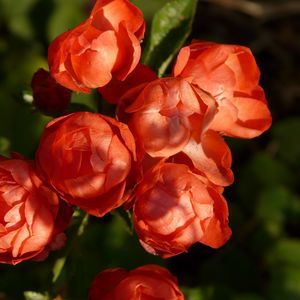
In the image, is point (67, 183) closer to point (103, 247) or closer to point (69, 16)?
point (103, 247)

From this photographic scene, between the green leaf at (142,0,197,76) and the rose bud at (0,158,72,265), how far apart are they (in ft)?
2.02

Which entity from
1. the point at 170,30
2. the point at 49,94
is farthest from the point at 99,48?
the point at 170,30

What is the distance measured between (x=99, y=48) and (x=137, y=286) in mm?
555

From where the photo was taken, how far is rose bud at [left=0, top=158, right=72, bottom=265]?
1.67 m

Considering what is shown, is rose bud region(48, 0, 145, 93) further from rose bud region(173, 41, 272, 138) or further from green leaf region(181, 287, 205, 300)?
green leaf region(181, 287, 205, 300)

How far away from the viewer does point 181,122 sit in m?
1.66

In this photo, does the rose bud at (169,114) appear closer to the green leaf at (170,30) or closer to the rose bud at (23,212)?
the rose bud at (23,212)

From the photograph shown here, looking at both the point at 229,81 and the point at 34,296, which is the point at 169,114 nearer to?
the point at 229,81

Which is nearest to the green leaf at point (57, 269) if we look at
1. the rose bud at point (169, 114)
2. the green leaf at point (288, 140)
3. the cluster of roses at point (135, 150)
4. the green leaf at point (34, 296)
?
the green leaf at point (34, 296)

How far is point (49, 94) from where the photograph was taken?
1.94 metres

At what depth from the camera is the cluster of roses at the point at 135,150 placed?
1626mm

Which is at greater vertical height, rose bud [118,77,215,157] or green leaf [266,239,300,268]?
rose bud [118,77,215,157]

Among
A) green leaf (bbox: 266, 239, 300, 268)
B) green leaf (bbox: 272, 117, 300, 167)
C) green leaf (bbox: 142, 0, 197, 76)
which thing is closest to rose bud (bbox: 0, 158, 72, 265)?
green leaf (bbox: 142, 0, 197, 76)

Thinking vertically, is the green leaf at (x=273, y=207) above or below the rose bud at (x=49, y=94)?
below
